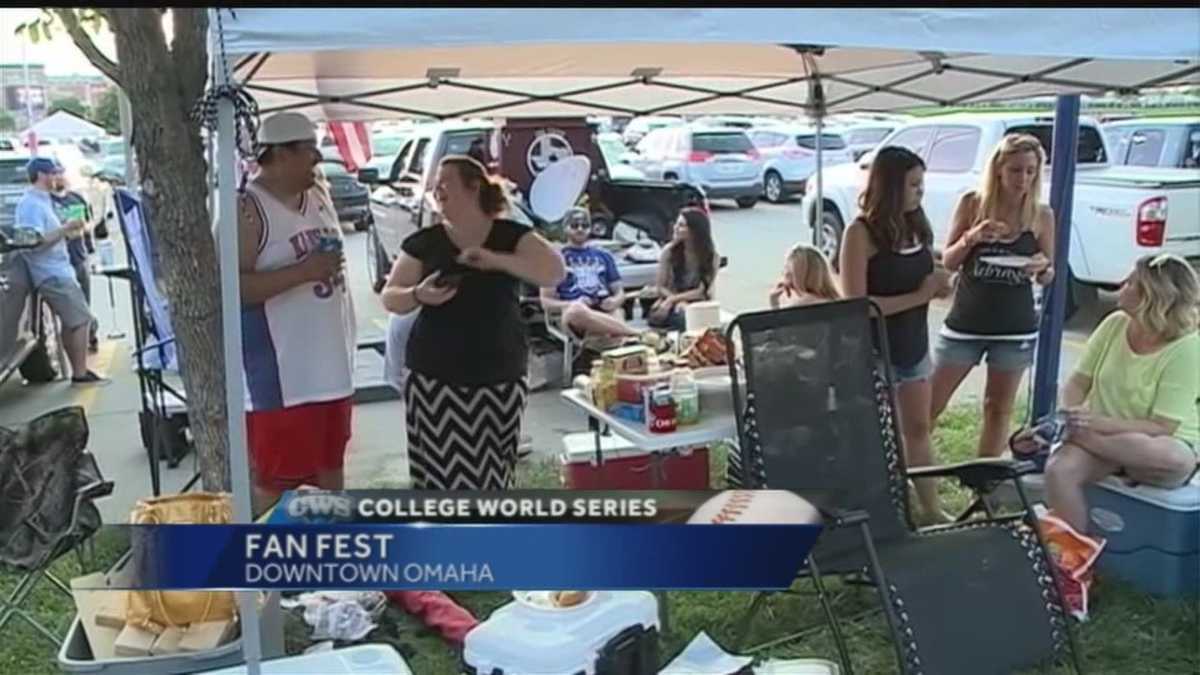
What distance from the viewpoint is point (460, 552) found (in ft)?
7.99

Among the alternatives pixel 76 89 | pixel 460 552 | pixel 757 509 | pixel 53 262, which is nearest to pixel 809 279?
pixel 757 509

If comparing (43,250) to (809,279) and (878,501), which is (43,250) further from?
(878,501)

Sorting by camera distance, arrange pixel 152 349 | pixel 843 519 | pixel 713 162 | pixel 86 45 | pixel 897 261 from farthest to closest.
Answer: pixel 713 162 → pixel 152 349 → pixel 897 261 → pixel 86 45 → pixel 843 519

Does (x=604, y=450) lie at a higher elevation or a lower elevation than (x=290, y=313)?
lower

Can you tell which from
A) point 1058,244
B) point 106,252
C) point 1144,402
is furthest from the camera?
point 106,252

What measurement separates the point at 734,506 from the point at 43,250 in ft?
15.4

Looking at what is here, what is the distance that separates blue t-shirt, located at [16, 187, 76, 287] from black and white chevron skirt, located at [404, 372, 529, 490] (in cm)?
363

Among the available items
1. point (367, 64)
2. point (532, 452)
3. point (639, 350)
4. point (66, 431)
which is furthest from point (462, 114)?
point (66, 431)

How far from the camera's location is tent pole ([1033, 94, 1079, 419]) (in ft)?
15.0

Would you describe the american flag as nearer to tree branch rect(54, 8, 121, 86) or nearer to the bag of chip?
tree branch rect(54, 8, 121, 86)

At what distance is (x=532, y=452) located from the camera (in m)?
5.25

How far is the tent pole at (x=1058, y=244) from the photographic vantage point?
4559 millimetres

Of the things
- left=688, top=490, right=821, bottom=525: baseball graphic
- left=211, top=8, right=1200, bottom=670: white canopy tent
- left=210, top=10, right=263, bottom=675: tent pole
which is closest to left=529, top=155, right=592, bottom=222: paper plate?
left=211, top=8, right=1200, bottom=670: white canopy tent

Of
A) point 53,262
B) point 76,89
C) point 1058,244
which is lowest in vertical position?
point 53,262
